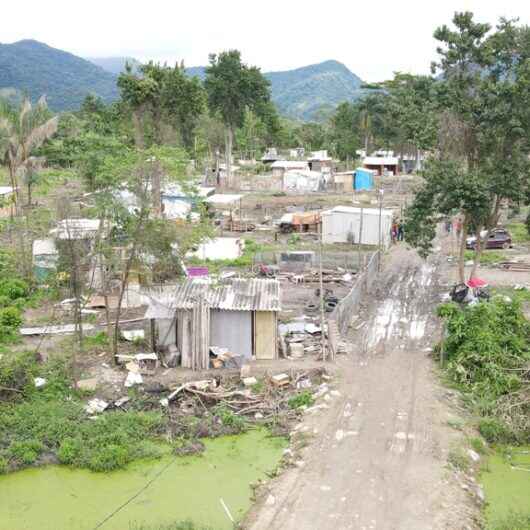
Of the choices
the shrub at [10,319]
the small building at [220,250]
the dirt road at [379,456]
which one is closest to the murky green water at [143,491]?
the dirt road at [379,456]

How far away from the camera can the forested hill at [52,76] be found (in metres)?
144

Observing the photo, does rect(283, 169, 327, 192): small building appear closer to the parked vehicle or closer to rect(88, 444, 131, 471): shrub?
the parked vehicle

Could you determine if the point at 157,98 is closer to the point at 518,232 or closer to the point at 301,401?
the point at 518,232

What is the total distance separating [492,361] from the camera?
46.3 ft

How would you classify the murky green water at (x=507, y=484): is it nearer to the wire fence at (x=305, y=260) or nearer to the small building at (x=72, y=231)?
the small building at (x=72, y=231)

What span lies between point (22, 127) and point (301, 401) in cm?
1391

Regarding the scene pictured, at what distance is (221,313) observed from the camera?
595 inches

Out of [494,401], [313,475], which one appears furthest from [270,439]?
[494,401]

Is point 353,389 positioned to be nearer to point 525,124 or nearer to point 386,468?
point 386,468

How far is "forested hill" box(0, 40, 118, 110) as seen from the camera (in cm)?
14396

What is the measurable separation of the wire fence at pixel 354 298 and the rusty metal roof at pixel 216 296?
2.03m

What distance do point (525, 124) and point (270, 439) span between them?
38.8 feet

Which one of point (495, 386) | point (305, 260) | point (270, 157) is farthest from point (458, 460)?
point (270, 157)

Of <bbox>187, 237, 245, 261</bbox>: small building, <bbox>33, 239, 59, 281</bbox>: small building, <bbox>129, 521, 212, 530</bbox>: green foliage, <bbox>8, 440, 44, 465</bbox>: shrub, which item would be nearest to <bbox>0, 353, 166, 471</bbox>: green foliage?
<bbox>8, 440, 44, 465</bbox>: shrub
